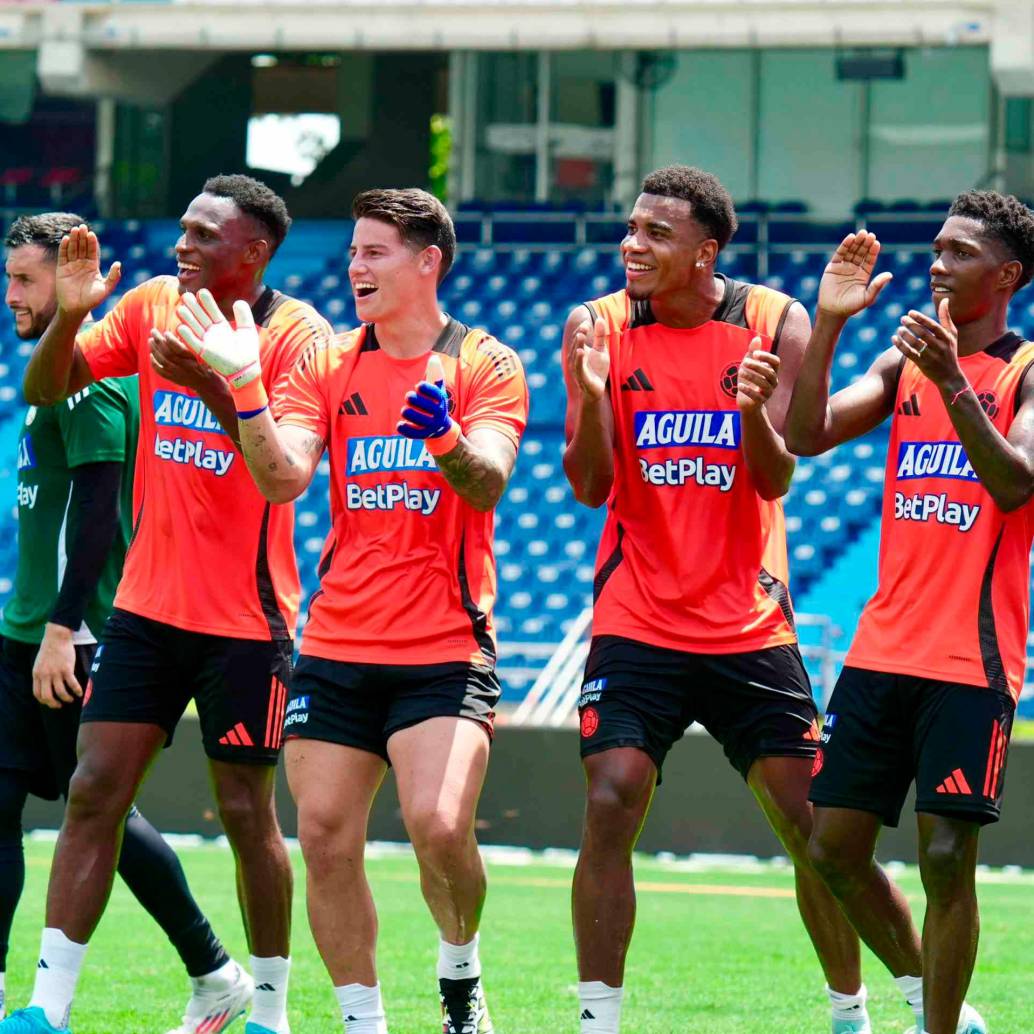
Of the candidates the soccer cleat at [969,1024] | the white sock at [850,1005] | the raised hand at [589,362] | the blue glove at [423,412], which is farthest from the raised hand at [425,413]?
the soccer cleat at [969,1024]

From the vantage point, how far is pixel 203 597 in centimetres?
621

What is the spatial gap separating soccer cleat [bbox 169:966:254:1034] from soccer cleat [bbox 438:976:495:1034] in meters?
0.95

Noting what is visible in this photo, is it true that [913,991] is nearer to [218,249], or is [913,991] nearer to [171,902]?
[171,902]

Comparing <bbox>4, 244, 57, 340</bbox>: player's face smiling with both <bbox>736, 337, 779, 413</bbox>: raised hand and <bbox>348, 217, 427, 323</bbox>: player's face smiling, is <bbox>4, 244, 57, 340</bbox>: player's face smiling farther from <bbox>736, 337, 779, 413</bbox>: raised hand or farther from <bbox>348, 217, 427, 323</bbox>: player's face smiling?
<bbox>736, 337, 779, 413</bbox>: raised hand

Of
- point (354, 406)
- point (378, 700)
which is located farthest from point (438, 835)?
point (354, 406)

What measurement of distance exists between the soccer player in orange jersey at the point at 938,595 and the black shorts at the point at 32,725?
2.59m

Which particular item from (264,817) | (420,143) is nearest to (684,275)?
(264,817)

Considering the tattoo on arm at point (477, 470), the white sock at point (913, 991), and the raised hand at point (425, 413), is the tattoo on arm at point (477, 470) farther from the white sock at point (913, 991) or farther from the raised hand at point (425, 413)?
the white sock at point (913, 991)

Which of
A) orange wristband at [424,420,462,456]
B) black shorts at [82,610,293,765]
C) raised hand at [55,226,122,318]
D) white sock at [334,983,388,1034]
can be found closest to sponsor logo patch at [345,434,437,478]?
orange wristband at [424,420,462,456]

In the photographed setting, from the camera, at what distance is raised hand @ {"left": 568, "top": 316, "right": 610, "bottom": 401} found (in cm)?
574

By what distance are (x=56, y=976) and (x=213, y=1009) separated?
0.93m

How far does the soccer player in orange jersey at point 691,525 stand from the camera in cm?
583

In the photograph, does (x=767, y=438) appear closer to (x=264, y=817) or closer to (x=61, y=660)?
(x=264, y=817)

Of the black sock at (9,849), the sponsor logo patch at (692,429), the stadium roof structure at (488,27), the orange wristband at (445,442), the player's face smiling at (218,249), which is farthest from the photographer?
the stadium roof structure at (488,27)
